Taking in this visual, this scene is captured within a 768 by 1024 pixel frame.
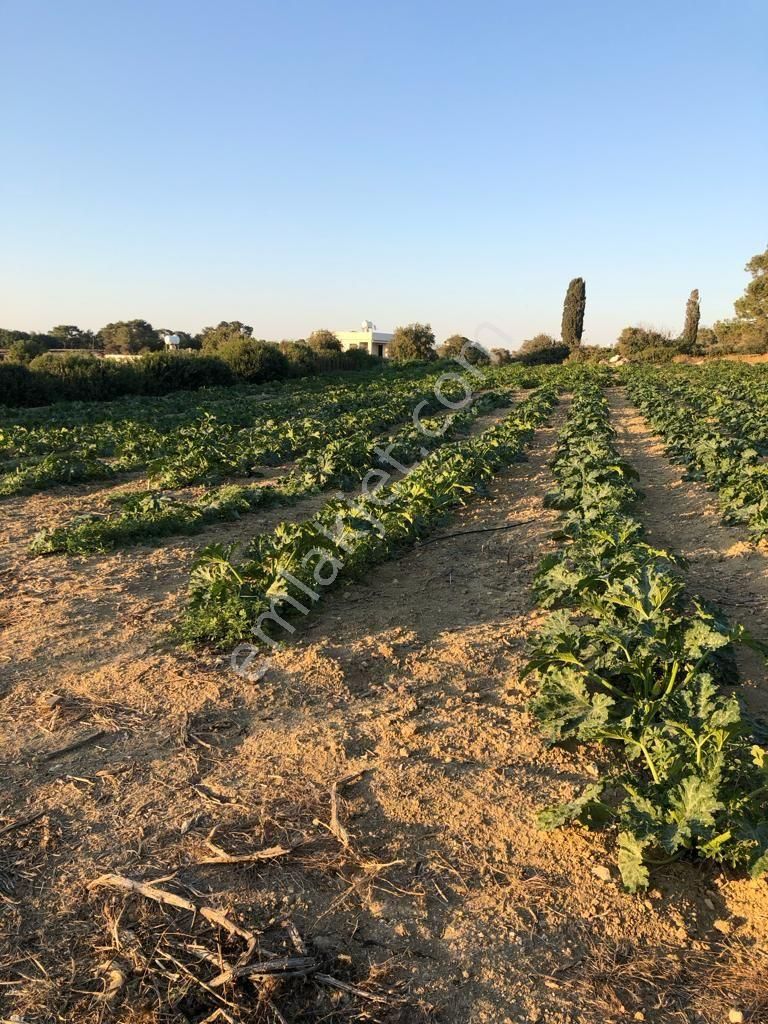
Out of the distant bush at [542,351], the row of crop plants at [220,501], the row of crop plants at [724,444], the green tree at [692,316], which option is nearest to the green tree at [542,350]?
the distant bush at [542,351]

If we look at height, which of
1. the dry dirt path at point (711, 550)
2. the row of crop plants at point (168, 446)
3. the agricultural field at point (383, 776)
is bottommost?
the agricultural field at point (383, 776)

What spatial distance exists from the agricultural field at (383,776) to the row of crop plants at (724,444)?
2.05 feet

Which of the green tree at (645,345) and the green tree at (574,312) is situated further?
the green tree at (574,312)

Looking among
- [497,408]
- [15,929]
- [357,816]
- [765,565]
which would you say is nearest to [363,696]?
[357,816]

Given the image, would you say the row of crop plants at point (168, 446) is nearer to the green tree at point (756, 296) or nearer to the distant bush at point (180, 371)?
the distant bush at point (180, 371)

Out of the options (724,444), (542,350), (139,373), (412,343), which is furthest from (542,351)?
(724,444)

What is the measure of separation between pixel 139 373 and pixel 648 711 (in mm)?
32295

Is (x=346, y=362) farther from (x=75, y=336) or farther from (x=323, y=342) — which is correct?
(x=75, y=336)

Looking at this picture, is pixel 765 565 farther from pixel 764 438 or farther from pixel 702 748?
pixel 764 438

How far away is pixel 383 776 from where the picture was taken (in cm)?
356

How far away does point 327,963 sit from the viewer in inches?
95.8

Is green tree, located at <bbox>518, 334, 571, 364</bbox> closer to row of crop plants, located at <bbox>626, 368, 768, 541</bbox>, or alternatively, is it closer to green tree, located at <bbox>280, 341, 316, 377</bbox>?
green tree, located at <bbox>280, 341, 316, 377</bbox>

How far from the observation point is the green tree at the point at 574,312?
6688 cm

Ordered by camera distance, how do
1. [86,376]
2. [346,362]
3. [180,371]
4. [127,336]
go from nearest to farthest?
[86,376] → [180,371] → [346,362] → [127,336]
